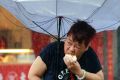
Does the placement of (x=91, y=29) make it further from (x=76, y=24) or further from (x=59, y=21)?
(x=59, y=21)

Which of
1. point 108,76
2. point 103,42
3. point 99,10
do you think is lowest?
point 108,76

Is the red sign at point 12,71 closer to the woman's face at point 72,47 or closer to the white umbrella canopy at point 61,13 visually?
the white umbrella canopy at point 61,13

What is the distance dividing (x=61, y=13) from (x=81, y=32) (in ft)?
1.07

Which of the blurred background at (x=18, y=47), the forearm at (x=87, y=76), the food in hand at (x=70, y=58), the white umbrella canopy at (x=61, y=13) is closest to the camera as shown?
the food in hand at (x=70, y=58)

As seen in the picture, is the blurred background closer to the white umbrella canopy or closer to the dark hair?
the white umbrella canopy

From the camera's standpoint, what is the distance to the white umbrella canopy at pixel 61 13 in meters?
3.96

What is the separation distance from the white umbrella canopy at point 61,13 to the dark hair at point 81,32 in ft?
0.65

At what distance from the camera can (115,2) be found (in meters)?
4.09

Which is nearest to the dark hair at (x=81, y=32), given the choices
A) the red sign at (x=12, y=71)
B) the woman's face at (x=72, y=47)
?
the woman's face at (x=72, y=47)

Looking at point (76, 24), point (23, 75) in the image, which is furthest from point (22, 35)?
point (76, 24)

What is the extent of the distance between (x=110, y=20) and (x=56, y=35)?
1.72 feet

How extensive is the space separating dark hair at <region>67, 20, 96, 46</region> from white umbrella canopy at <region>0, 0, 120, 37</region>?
0.65 ft

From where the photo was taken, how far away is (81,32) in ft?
12.5

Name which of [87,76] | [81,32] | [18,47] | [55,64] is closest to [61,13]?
[81,32]
